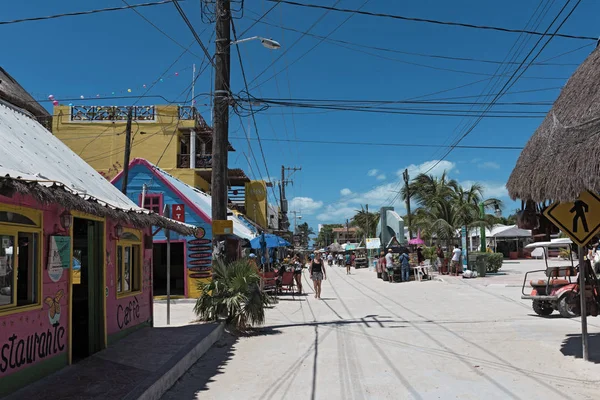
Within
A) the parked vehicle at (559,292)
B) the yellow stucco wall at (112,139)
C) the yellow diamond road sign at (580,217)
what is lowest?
the parked vehicle at (559,292)

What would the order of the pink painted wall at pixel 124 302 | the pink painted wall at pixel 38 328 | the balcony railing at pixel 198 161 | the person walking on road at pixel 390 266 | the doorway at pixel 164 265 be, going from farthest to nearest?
the balcony railing at pixel 198 161 → the person walking on road at pixel 390 266 → the doorway at pixel 164 265 → the pink painted wall at pixel 124 302 → the pink painted wall at pixel 38 328

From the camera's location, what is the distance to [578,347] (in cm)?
868

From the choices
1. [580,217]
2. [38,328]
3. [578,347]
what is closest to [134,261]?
[38,328]

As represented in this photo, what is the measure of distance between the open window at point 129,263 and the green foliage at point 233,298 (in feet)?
4.92

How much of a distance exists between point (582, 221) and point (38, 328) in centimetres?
805

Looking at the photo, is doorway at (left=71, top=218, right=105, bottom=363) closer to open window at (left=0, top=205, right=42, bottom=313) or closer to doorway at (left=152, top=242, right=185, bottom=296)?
open window at (left=0, top=205, right=42, bottom=313)

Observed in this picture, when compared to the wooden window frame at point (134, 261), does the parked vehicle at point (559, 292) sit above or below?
below

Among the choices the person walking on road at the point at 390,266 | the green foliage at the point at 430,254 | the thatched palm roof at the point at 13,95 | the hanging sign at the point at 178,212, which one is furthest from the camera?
the green foliage at the point at 430,254

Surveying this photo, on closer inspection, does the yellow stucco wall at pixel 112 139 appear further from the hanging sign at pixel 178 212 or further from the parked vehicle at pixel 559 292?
the parked vehicle at pixel 559 292

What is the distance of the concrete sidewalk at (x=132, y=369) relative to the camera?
590cm

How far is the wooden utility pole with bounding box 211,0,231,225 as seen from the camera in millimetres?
12438

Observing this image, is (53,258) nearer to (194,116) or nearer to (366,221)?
(194,116)

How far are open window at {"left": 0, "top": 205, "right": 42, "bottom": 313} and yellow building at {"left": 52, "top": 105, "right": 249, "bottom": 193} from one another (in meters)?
23.4

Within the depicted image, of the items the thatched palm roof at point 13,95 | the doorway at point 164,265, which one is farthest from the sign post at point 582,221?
the doorway at point 164,265
